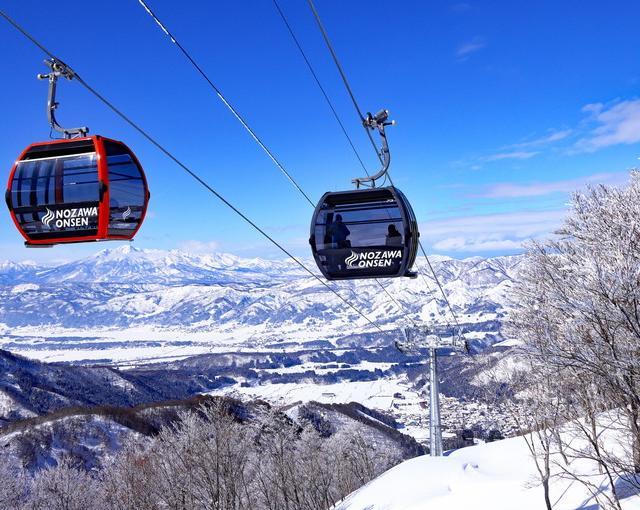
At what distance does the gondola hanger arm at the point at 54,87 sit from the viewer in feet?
23.1

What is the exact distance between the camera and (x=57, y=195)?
28.1 ft

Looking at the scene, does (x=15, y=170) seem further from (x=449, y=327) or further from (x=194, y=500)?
(x=194, y=500)

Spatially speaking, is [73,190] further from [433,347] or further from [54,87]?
[433,347]

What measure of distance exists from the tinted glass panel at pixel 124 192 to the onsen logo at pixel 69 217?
350 millimetres

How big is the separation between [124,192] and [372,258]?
4813 mm

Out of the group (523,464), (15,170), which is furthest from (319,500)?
(15,170)

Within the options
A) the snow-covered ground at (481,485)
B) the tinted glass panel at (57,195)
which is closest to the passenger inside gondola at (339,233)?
the tinted glass panel at (57,195)

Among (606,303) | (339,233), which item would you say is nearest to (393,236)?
(339,233)

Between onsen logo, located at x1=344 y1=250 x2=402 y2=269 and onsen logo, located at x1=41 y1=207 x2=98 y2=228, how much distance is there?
192 inches

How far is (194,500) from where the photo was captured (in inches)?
1234

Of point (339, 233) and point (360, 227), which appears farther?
point (339, 233)

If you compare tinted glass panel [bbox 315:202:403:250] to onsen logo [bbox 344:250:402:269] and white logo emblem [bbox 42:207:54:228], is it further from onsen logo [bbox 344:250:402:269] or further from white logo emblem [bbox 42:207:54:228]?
white logo emblem [bbox 42:207:54:228]

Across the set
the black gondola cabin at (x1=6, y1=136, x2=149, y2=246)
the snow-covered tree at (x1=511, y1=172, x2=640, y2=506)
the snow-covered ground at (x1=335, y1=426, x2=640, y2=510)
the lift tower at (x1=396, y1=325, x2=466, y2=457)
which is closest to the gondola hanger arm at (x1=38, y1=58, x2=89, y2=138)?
the black gondola cabin at (x1=6, y1=136, x2=149, y2=246)

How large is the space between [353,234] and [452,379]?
192790mm
